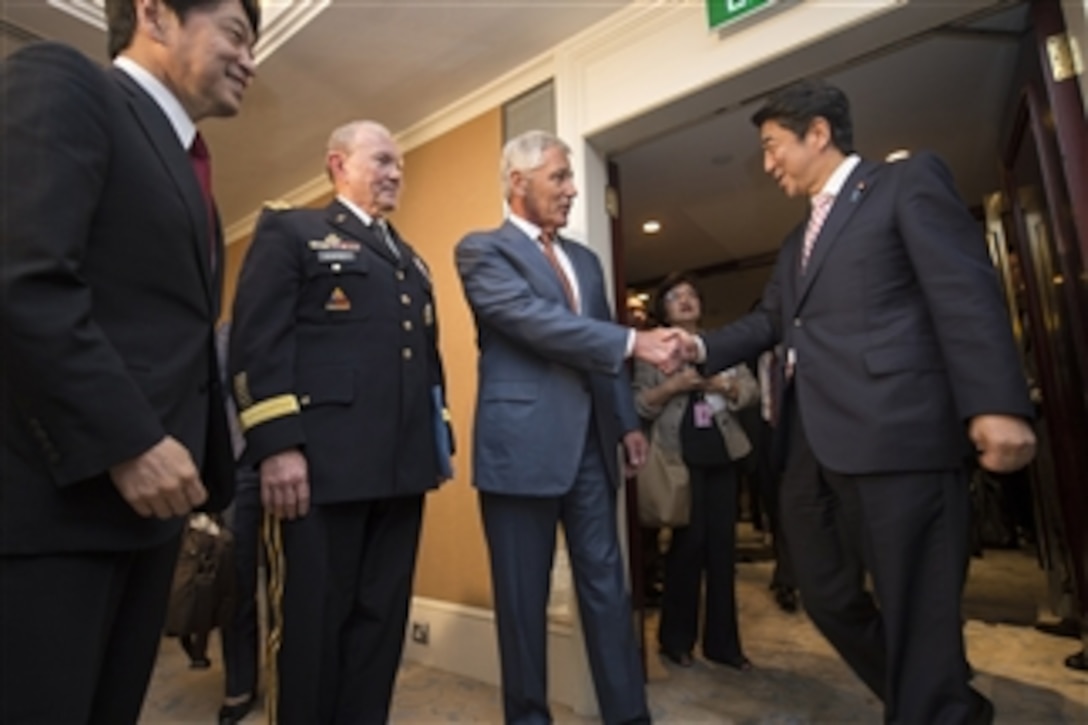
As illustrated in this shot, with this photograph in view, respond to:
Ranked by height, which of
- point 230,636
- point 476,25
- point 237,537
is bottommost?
point 230,636

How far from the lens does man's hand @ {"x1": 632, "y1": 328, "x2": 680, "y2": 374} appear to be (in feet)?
5.32

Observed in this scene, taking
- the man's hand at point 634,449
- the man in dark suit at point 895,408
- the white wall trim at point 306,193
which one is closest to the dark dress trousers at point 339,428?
the man's hand at point 634,449

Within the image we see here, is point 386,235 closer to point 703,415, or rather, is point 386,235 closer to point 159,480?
point 159,480

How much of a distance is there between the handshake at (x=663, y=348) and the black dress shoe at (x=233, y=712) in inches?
62.7

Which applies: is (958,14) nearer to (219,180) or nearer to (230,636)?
(230,636)

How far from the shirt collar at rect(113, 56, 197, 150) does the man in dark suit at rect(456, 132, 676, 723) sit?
2.73 ft

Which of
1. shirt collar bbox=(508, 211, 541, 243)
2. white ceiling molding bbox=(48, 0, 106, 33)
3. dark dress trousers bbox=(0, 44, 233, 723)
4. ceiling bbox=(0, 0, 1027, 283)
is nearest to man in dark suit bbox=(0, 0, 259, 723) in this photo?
dark dress trousers bbox=(0, 44, 233, 723)

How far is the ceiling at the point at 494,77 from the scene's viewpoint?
2.20 meters

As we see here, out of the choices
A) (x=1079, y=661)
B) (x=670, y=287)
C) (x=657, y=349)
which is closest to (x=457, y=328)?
(x=670, y=287)

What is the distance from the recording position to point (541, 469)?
1.57m

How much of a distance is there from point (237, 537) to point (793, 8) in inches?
91.2

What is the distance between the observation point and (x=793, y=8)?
1.83m

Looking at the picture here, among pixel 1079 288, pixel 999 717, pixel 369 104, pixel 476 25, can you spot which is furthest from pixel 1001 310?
pixel 369 104

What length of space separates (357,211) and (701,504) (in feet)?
5.39
